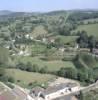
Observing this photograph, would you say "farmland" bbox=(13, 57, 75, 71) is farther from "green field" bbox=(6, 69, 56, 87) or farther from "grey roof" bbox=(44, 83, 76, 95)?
"grey roof" bbox=(44, 83, 76, 95)

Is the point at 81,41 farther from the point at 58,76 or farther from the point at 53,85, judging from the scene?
the point at 53,85

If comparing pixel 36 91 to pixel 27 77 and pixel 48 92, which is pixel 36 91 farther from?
pixel 27 77

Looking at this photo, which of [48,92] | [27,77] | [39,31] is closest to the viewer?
[48,92]

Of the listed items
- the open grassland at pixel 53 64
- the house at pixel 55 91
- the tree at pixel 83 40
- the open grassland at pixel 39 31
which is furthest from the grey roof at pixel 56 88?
the open grassland at pixel 39 31

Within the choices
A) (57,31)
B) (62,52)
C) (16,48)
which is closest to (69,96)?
(62,52)

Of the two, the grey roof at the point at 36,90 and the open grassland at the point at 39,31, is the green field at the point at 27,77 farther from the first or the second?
the open grassland at the point at 39,31

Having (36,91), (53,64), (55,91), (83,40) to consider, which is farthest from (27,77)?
(83,40)

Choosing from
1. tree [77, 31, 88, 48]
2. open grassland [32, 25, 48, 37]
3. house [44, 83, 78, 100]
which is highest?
house [44, 83, 78, 100]

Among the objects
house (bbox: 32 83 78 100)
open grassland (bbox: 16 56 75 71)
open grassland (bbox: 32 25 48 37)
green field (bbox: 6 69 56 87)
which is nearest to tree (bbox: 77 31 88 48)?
open grassland (bbox: 16 56 75 71)

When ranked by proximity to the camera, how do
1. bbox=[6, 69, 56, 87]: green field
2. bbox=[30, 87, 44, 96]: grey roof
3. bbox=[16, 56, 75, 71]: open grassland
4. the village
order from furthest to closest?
bbox=[16, 56, 75, 71]: open grassland → bbox=[6, 69, 56, 87]: green field → bbox=[30, 87, 44, 96]: grey roof → the village

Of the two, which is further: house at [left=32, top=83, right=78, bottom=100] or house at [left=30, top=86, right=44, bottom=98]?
house at [left=30, top=86, right=44, bottom=98]
